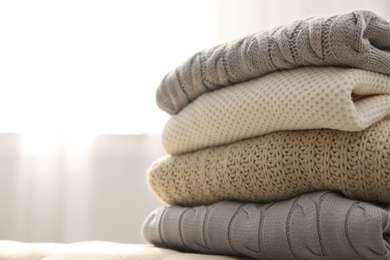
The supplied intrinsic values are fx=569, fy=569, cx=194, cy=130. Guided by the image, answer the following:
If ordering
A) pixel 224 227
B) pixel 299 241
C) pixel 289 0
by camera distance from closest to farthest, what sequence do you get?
pixel 299 241
pixel 224 227
pixel 289 0

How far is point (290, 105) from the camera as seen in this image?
733 millimetres

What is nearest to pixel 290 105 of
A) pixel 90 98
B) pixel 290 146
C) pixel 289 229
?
pixel 290 146

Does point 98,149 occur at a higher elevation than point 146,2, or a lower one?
lower

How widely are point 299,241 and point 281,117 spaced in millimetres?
168

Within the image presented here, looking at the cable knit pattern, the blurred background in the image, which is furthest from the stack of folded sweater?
the blurred background

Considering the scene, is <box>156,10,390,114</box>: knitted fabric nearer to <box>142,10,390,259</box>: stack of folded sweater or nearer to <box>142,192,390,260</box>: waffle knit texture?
<box>142,10,390,259</box>: stack of folded sweater

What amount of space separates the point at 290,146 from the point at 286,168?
0.03 metres

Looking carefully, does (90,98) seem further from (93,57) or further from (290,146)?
(290,146)

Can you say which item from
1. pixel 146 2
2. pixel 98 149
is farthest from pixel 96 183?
pixel 146 2

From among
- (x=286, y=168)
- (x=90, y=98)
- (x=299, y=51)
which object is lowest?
(x=90, y=98)

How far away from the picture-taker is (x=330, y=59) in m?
0.72

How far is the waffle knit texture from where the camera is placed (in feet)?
2.02

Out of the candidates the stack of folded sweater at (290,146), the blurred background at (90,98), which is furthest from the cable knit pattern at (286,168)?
the blurred background at (90,98)

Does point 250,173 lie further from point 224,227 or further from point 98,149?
point 98,149
